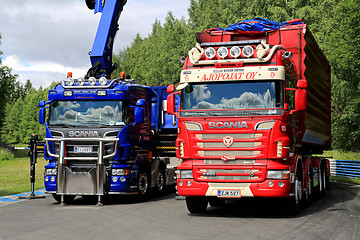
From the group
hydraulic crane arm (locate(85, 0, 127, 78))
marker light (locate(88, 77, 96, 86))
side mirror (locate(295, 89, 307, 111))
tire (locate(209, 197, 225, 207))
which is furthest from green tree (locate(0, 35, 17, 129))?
side mirror (locate(295, 89, 307, 111))

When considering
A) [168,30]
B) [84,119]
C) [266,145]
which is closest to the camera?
[266,145]

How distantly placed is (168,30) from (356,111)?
1127 inches

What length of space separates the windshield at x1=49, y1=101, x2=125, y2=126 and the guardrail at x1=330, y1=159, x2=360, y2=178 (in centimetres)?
1635

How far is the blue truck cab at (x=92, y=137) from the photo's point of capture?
568 inches

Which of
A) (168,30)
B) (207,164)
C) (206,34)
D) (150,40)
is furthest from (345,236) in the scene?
(150,40)

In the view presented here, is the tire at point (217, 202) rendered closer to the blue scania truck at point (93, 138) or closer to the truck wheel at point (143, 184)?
the blue scania truck at point (93, 138)

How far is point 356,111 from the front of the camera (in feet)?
103

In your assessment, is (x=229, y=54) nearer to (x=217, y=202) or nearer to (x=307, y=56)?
(x=307, y=56)

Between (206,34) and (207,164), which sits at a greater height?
(206,34)

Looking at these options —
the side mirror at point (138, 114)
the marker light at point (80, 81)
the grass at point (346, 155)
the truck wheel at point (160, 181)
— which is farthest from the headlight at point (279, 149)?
the grass at point (346, 155)

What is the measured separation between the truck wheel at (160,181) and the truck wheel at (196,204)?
16.9 ft

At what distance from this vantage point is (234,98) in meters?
11.3

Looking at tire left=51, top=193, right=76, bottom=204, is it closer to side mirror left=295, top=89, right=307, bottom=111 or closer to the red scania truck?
the red scania truck

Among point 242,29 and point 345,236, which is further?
point 242,29
